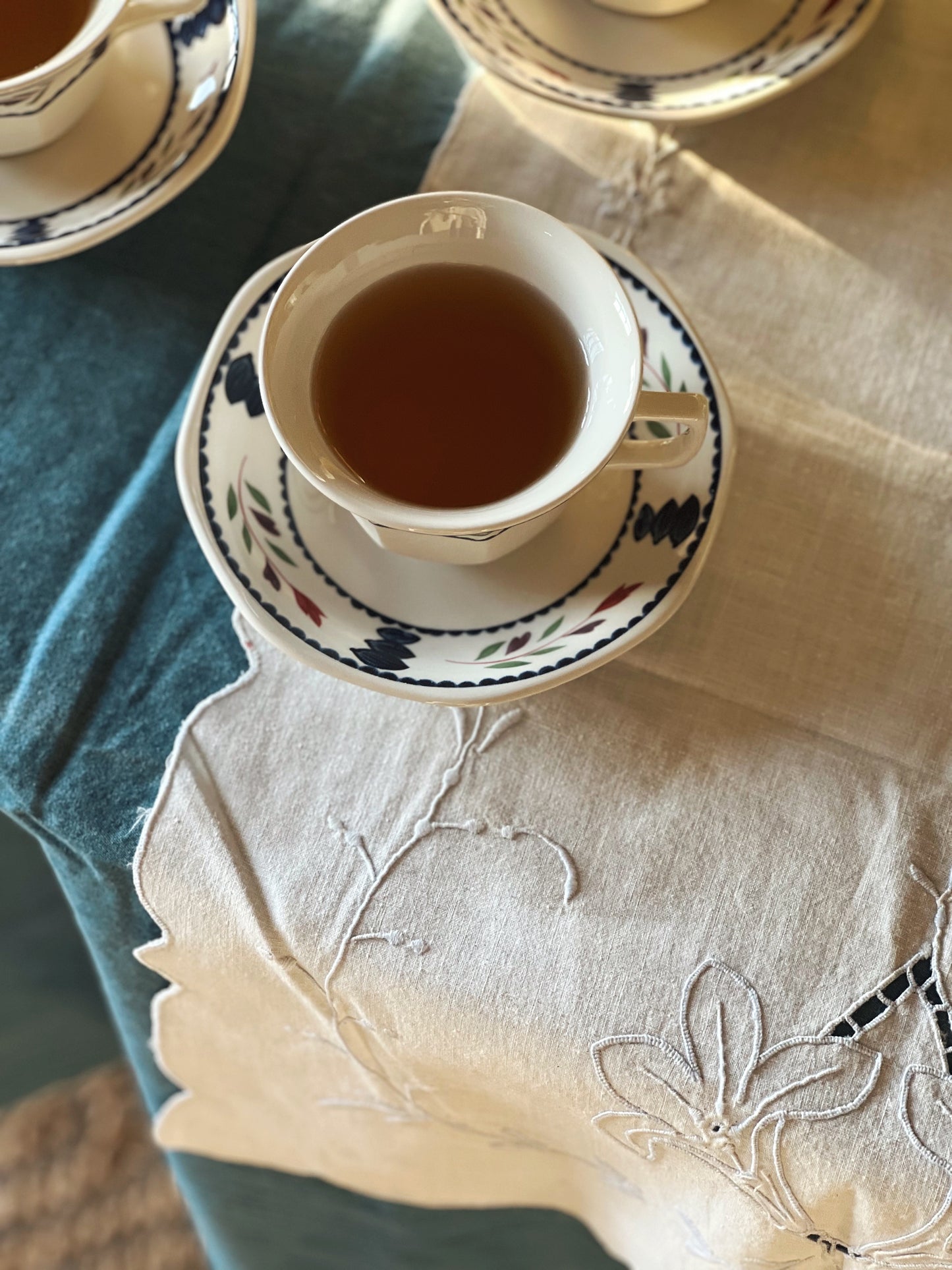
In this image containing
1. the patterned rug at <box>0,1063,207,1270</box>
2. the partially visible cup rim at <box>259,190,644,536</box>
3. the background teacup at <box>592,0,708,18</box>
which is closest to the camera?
the partially visible cup rim at <box>259,190,644,536</box>

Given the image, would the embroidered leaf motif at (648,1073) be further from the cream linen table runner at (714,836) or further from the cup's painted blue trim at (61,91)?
the cup's painted blue trim at (61,91)

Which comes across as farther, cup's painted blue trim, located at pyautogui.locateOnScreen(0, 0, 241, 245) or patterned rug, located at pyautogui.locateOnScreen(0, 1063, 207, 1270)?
patterned rug, located at pyautogui.locateOnScreen(0, 1063, 207, 1270)

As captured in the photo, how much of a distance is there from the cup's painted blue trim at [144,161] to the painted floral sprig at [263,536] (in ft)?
0.60

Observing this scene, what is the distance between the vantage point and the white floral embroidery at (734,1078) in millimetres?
540

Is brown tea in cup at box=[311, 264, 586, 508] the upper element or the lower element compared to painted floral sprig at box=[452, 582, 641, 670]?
upper

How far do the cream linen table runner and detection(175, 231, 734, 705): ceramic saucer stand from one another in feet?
0.18

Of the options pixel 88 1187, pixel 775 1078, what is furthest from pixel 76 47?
pixel 88 1187

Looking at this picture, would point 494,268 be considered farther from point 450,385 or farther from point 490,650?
point 490,650

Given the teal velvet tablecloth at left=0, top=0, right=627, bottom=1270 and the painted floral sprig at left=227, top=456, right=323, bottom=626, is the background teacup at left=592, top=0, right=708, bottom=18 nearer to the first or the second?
the teal velvet tablecloth at left=0, top=0, right=627, bottom=1270

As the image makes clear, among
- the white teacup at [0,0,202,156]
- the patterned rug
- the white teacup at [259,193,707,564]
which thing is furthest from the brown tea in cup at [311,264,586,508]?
the patterned rug

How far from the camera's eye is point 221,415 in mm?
609

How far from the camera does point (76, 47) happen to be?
0.62 metres

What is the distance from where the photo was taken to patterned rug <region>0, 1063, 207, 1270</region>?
1.42 m

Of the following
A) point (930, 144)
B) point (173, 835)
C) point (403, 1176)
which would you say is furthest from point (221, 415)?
point (403, 1176)
